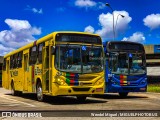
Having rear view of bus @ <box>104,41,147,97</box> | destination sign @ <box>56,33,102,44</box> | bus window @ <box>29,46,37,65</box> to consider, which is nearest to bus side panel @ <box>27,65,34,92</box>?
bus window @ <box>29,46,37,65</box>

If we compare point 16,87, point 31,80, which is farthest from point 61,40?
point 16,87

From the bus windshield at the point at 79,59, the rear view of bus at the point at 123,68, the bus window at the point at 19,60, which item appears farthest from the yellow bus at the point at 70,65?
the bus window at the point at 19,60

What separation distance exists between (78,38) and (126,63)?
5104 mm

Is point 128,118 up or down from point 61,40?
down

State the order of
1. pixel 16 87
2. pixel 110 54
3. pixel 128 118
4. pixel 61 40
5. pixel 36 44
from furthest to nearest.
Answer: pixel 16 87
pixel 110 54
pixel 36 44
pixel 61 40
pixel 128 118

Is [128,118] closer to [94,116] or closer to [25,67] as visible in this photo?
[94,116]

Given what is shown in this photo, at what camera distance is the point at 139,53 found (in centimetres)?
2253

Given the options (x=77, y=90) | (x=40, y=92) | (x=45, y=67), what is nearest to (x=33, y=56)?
(x=40, y=92)

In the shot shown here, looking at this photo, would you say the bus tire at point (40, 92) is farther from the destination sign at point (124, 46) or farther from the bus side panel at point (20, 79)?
the destination sign at point (124, 46)

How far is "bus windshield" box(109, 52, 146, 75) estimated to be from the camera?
21938 millimetres

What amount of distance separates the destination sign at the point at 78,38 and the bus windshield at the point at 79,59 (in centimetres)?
27

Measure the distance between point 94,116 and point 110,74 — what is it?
958cm

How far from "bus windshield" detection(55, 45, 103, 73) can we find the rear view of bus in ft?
12.6

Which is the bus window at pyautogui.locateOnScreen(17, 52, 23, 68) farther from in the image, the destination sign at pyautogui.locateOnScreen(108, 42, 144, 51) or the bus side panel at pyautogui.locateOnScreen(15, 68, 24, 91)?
the destination sign at pyautogui.locateOnScreen(108, 42, 144, 51)
